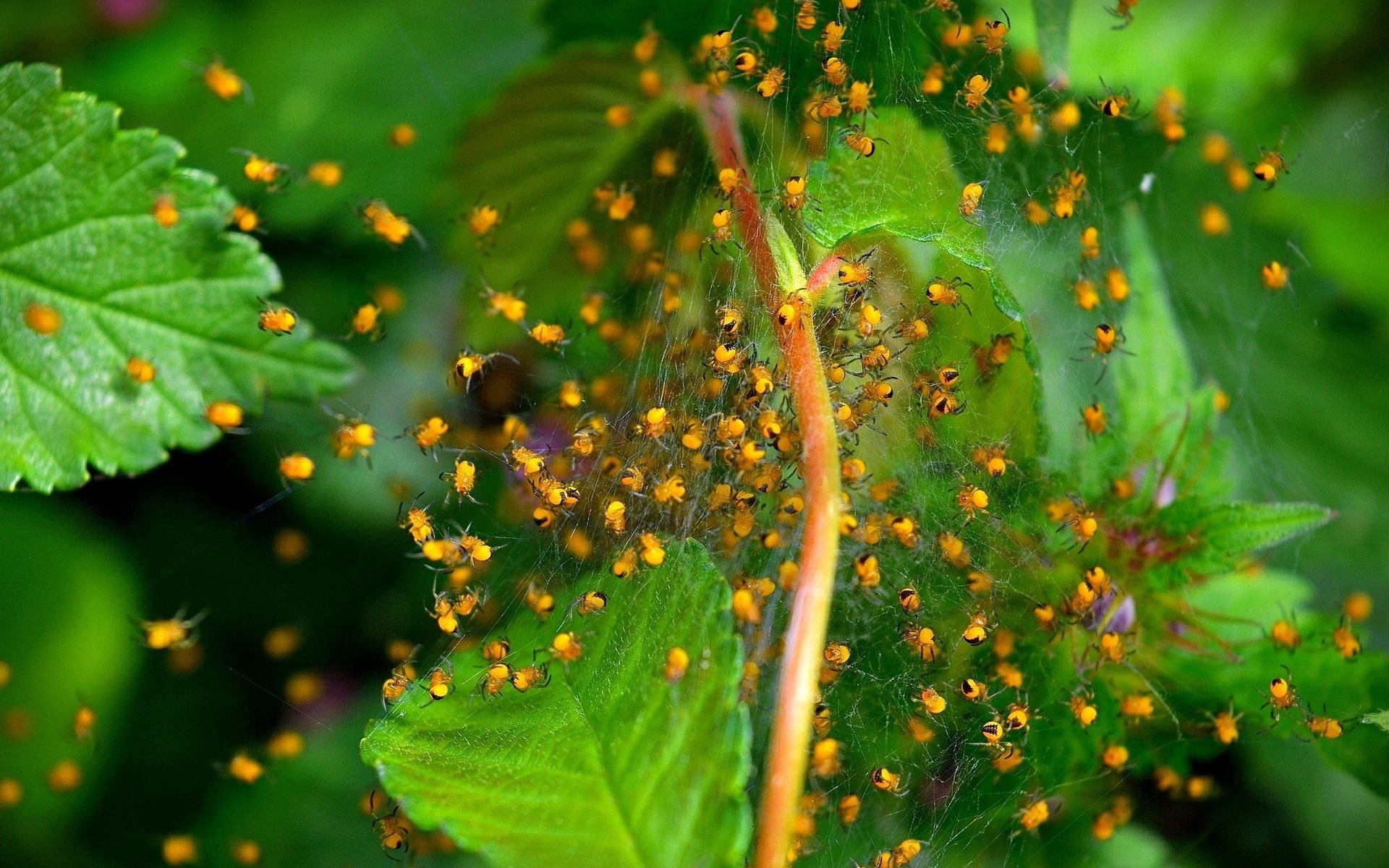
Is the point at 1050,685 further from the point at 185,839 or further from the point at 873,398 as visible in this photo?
the point at 185,839

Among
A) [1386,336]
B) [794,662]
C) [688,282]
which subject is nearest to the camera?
[794,662]

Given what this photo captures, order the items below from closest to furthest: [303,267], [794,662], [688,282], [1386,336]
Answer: [794,662] < [688,282] < [303,267] < [1386,336]

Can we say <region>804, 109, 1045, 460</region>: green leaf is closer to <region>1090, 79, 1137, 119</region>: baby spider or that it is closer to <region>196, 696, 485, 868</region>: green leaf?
<region>1090, 79, 1137, 119</region>: baby spider

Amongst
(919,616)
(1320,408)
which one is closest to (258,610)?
(919,616)

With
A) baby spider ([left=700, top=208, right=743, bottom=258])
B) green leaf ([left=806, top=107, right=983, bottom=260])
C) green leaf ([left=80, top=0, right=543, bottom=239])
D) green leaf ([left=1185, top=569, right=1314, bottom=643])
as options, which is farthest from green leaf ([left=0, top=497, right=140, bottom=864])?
green leaf ([left=1185, top=569, right=1314, bottom=643])

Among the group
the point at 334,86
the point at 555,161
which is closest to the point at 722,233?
the point at 555,161
